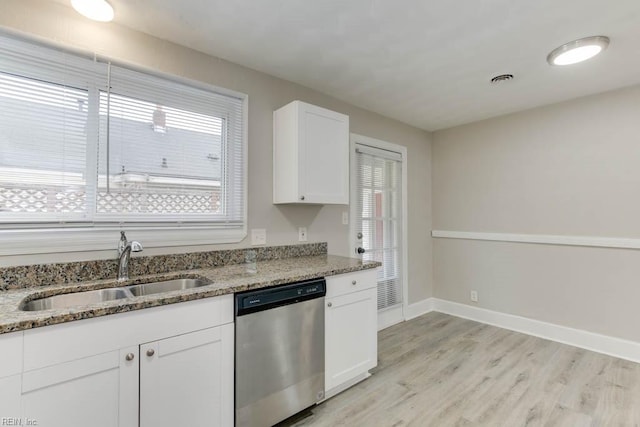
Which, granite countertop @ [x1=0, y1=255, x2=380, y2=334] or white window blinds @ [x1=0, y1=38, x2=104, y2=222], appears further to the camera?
white window blinds @ [x1=0, y1=38, x2=104, y2=222]

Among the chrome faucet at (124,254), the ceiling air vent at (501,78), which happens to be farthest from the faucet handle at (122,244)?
the ceiling air vent at (501,78)

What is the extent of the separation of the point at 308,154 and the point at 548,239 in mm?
2607

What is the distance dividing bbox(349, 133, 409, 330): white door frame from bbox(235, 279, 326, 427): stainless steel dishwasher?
4.22 ft

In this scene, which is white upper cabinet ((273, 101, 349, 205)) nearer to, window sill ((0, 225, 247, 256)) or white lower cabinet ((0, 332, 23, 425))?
window sill ((0, 225, 247, 256))

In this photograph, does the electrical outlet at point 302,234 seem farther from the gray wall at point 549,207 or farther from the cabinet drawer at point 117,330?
the gray wall at point 549,207

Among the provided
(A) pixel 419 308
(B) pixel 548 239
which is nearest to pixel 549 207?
(B) pixel 548 239

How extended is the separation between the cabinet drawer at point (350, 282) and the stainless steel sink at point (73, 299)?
1.19 meters

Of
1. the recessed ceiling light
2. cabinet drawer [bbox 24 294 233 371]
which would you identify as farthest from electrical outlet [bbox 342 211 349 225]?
the recessed ceiling light

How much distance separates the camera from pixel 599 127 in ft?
9.26

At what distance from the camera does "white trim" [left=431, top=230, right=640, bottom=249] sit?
8.85 feet

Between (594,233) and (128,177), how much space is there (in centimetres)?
386

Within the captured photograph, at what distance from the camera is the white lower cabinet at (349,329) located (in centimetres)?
206

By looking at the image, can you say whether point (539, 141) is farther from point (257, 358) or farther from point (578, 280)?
point (257, 358)

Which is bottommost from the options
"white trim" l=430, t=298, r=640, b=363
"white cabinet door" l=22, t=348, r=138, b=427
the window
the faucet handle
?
"white trim" l=430, t=298, r=640, b=363
